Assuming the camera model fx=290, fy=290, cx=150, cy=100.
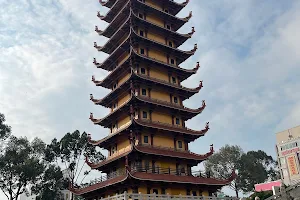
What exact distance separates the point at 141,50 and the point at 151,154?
1172cm

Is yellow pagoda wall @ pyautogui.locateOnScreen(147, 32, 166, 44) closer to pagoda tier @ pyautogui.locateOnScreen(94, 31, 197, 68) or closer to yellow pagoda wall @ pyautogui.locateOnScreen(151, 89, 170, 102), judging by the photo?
pagoda tier @ pyautogui.locateOnScreen(94, 31, 197, 68)

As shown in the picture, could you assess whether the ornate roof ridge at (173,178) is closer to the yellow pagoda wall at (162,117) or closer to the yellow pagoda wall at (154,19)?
the yellow pagoda wall at (162,117)

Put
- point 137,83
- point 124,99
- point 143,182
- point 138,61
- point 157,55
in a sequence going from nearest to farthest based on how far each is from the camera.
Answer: point 143,182 → point 137,83 → point 138,61 → point 124,99 → point 157,55

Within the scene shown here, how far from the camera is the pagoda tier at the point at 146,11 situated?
31766 mm

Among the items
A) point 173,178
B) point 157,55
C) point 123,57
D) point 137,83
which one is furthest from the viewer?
point 123,57

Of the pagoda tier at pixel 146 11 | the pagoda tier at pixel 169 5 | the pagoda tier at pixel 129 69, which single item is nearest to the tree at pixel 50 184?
the pagoda tier at pixel 129 69

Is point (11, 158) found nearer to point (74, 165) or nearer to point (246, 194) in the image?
point (74, 165)

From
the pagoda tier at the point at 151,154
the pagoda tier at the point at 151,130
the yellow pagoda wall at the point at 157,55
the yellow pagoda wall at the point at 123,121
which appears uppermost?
the yellow pagoda wall at the point at 157,55

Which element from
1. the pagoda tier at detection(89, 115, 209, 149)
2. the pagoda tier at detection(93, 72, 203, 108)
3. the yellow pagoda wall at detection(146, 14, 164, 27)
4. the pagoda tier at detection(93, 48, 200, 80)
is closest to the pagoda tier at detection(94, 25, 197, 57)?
the pagoda tier at detection(93, 48, 200, 80)

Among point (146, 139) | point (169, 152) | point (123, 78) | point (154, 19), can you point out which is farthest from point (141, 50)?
point (169, 152)

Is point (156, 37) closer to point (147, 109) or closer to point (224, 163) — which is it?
point (147, 109)

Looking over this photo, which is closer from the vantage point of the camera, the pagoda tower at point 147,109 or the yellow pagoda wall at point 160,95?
the pagoda tower at point 147,109

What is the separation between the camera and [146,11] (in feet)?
108

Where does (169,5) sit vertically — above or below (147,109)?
above
